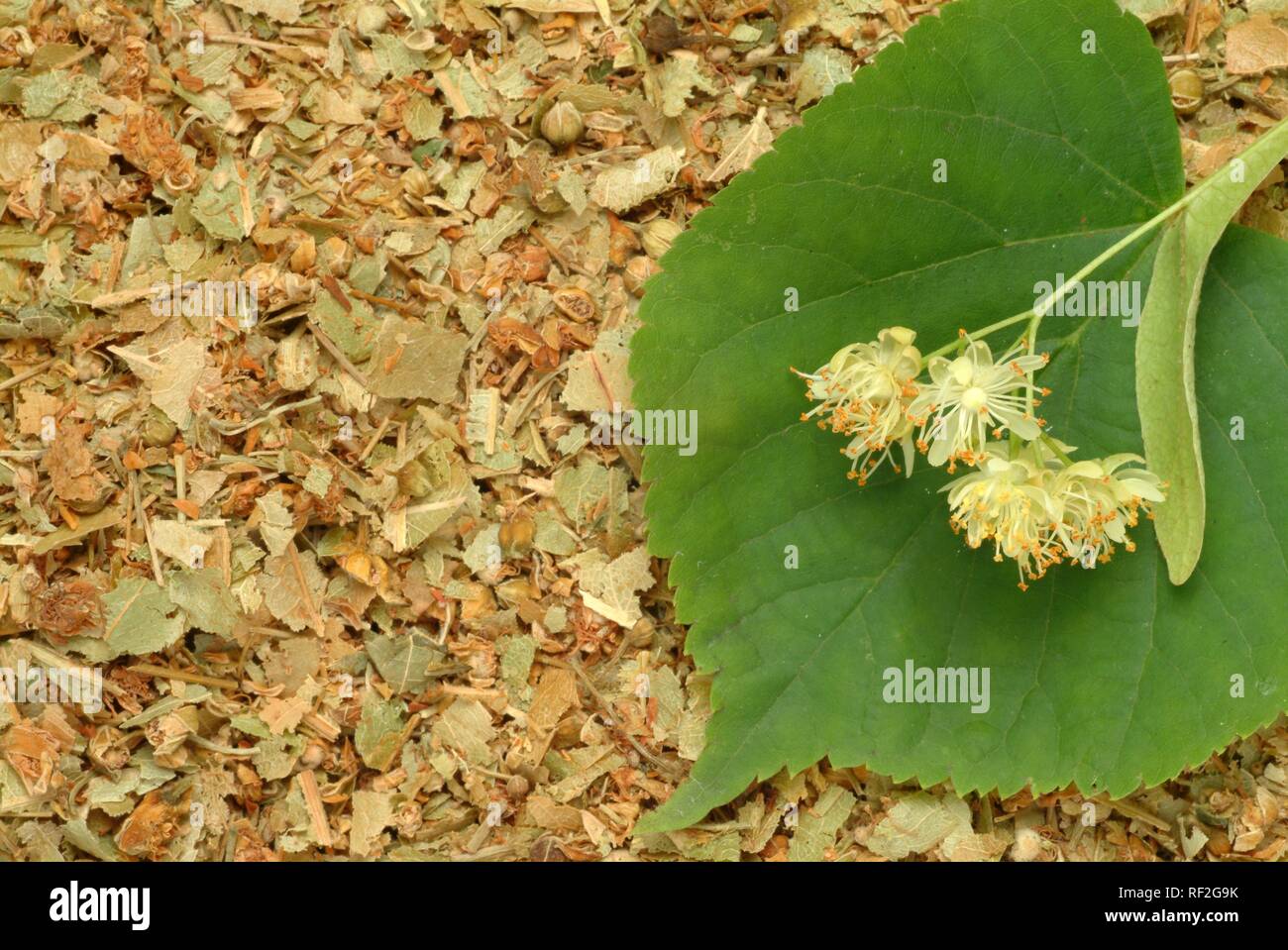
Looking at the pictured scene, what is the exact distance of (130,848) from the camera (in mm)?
1943

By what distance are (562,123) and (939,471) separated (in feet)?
2.82

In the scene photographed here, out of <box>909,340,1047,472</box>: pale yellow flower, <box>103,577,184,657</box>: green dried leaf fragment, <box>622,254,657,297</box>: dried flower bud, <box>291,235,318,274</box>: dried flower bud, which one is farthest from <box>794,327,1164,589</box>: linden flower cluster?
<box>103,577,184,657</box>: green dried leaf fragment

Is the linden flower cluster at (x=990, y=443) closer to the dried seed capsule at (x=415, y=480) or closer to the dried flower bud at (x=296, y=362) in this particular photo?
the dried seed capsule at (x=415, y=480)

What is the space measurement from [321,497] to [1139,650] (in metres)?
1.33

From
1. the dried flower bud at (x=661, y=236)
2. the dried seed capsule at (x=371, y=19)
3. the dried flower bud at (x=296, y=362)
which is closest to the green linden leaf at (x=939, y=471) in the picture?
the dried flower bud at (x=661, y=236)

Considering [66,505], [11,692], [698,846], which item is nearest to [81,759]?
[11,692]

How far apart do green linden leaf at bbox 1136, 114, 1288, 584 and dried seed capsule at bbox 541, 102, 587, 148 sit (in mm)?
959

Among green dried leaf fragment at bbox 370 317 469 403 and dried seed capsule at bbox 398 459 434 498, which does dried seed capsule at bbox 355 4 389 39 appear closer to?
green dried leaf fragment at bbox 370 317 469 403

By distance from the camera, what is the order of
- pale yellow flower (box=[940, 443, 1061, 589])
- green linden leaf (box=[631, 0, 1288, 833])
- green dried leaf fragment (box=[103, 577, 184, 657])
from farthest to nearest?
1. green dried leaf fragment (box=[103, 577, 184, 657])
2. green linden leaf (box=[631, 0, 1288, 833])
3. pale yellow flower (box=[940, 443, 1061, 589])

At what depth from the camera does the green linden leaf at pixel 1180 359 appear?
5.55ft

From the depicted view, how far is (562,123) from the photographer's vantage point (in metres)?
2.03

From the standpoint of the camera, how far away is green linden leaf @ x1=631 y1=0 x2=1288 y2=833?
184cm

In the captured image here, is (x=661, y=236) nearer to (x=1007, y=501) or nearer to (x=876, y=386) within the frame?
(x=876, y=386)

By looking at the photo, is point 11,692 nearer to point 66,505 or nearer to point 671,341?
point 66,505
